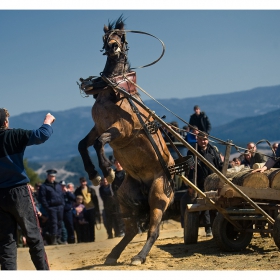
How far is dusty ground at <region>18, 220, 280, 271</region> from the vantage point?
841 cm

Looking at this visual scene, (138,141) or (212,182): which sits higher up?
(138,141)

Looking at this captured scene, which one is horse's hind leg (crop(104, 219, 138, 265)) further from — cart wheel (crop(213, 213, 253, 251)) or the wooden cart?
cart wheel (crop(213, 213, 253, 251))

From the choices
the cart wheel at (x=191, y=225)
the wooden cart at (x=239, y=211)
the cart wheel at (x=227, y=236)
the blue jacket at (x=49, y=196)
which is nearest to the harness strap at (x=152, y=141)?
the wooden cart at (x=239, y=211)

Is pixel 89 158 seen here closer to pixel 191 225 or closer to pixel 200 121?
pixel 191 225

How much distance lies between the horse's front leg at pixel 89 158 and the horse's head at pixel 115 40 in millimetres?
1058

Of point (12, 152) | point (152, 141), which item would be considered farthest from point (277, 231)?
point (12, 152)

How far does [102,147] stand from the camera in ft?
27.8

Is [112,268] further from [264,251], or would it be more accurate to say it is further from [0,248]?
[264,251]

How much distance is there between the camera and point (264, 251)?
376 inches

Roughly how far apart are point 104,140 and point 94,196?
343 inches

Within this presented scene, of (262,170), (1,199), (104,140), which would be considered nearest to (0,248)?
(1,199)

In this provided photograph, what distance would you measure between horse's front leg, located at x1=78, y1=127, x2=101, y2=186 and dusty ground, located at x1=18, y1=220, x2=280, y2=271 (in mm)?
1110

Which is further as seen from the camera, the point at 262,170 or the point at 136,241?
the point at 136,241

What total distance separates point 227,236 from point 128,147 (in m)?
2.07
